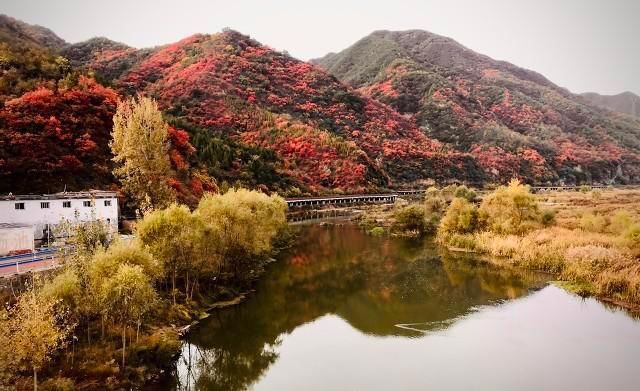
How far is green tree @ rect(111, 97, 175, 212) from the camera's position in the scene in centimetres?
5628

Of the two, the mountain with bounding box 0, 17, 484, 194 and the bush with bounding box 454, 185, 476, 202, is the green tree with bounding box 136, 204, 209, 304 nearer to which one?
the mountain with bounding box 0, 17, 484, 194

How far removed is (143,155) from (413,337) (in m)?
38.8

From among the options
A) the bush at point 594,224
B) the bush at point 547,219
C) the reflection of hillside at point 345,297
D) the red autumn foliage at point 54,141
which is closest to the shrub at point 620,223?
the bush at point 594,224

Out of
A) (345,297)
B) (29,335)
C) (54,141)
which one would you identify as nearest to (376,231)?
(345,297)

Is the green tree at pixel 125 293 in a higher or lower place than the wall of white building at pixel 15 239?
lower

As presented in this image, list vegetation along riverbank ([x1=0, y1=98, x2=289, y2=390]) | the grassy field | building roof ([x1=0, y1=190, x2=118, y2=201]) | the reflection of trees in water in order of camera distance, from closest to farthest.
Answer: vegetation along riverbank ([x1=0, y1=98, x2=289, y2=390])
the reflection of trees in water
building roof ([x1=0, y1=190, x2=118, y2=201])
the grassy field

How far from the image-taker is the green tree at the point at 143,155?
56281 mm

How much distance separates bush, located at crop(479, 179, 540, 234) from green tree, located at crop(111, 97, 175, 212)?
45.3 metres

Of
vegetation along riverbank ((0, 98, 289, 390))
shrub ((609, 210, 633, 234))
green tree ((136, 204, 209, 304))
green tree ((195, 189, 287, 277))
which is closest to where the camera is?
vegetation along riverbank ((0, 98, 289, 390))

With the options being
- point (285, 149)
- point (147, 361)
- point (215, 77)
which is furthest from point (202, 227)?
point (215, 77)

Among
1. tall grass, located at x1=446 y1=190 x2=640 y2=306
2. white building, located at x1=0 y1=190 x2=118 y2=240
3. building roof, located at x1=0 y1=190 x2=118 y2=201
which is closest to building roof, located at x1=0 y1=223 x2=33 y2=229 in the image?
white building, located at x1=0 y1=190 x2=118 y2=240

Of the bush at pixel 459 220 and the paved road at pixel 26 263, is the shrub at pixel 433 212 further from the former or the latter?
the paved road at pixel 26 263

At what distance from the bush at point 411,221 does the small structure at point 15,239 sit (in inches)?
2355

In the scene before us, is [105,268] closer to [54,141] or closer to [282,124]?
[54,141]
